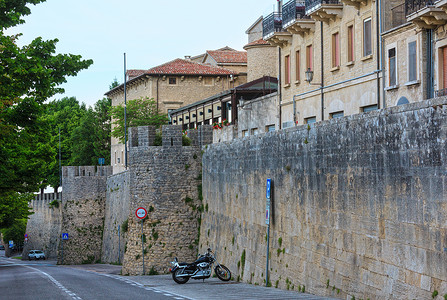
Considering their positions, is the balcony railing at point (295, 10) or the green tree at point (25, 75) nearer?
the green tree at point (25, 75)

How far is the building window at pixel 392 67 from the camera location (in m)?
27.8

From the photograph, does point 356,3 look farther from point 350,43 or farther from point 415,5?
point 415,5

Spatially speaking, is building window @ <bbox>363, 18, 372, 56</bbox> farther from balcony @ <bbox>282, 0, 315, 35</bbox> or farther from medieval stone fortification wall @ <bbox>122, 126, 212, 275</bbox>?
medieval stone fortification wall @ <bbox>122, 126, 212, 275</bbox>

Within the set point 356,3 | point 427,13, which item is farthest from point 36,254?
point 427,13

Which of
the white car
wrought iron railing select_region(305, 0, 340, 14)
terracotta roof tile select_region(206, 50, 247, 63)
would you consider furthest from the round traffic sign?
terracotta roof tile select_region(206, 50, 247, 63)

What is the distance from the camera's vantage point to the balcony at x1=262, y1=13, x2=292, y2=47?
39344mm

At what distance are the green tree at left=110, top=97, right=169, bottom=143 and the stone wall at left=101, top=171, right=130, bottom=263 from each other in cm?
1364

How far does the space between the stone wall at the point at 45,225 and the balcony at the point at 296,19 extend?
3960 centimetres

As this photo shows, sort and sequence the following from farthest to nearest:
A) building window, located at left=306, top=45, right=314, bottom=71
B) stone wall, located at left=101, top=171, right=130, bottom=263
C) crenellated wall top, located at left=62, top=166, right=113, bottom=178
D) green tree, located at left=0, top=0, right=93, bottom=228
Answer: crenellated wall top, located at left=62, top=166, right=113, bottom=178 < stone wall, located at left=101, top=171, right=130, bottom=263 < building window, located at left=306, top=45, right=314, bottom=71 < green tree, located at left=0, top=0, right=93, bottom=228

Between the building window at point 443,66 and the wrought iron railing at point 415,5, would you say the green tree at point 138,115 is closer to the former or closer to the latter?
the wrought iron railing at point 415,5

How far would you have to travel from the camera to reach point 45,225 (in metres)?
78.8

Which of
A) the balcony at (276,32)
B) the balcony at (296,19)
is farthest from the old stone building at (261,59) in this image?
→ the balcony at (296,19)

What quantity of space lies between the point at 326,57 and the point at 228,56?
48.6 m

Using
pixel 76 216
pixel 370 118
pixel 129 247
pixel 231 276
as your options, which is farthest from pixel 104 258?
pixel 370 118
